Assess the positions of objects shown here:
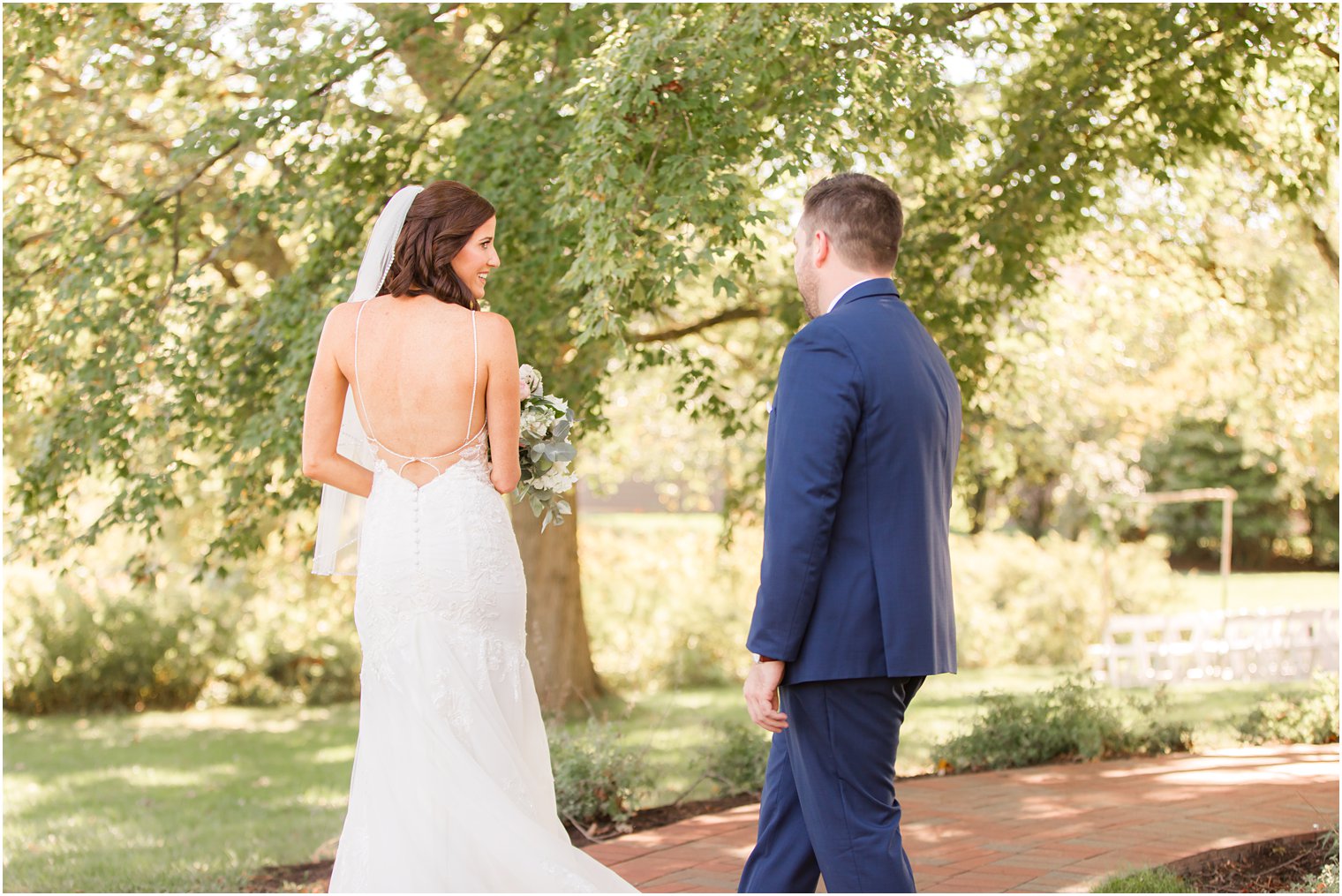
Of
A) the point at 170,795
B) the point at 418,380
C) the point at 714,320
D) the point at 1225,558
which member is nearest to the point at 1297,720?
the point at 714,320

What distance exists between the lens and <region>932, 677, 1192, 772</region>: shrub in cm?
699

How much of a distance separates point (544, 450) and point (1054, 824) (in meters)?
2.85

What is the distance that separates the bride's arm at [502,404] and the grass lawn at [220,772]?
2.69 metres

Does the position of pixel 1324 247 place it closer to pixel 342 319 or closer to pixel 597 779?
pixel 597 779

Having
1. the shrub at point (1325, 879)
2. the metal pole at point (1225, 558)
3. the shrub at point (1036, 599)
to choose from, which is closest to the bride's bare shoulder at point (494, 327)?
the shrub at point (1325, 879)

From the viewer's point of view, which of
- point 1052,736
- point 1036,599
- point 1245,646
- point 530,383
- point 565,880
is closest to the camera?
point 565,880

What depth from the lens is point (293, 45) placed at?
23.4ft

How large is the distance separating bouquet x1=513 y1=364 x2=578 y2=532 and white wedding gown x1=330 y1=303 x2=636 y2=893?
24 centimetres

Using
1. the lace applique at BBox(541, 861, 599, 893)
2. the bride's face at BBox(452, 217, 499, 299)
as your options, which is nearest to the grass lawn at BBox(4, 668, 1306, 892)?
the lace applique at BBox(541, 861, 599, 893)

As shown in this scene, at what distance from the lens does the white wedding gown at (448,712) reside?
11.5 ft

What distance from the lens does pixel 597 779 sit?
582cm

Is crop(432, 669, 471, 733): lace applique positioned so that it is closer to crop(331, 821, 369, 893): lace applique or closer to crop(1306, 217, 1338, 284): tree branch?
crop(331, 821, 369, 893): lace applique

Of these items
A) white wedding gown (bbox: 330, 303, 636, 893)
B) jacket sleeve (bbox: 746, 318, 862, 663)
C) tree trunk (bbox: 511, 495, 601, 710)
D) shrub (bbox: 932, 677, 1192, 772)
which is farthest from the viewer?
tree trunk (bbox: 511, 495, 601, 710)

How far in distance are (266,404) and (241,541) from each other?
0.83 m
